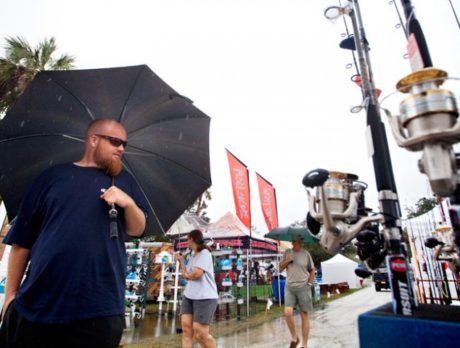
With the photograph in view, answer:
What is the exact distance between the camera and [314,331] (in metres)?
7.39

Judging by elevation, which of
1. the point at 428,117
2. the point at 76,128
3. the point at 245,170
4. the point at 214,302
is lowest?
the point at 214,302

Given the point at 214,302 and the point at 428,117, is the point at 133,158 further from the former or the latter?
the point at 214,302

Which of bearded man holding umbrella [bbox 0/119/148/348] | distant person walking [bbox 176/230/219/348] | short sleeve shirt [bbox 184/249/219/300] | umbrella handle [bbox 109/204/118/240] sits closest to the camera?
bearded man holding umbrella [bbox 0/119/148/348]

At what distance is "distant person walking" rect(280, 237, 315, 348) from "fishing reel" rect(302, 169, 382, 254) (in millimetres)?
4535

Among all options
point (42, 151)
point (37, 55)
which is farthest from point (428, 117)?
point (37, 55)

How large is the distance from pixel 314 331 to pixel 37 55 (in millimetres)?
13333

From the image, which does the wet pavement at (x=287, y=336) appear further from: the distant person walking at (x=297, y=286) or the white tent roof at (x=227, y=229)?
the white tent roof at (x=227, y=229)

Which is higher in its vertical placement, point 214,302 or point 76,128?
point 76,128

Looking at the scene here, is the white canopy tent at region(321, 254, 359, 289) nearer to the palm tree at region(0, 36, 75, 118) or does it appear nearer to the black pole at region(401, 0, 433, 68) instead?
the palm tree at region(0, 36, 75, 118)

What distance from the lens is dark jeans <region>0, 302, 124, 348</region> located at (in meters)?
1.37

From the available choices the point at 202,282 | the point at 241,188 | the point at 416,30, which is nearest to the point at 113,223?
the point at 416,30

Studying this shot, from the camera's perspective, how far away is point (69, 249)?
1.48 meters

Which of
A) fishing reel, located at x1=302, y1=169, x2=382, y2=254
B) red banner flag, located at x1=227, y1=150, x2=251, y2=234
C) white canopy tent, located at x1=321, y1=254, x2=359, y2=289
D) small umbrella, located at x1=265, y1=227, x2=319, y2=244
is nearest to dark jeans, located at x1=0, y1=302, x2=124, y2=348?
fishing reel, located at x1=302, y1=169, x2=382, y2=254

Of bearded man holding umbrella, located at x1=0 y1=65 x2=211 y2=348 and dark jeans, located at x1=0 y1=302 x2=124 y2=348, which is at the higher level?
bearded man holding umbrella, located at x1=0 y1=65 x2=211 y2=348
